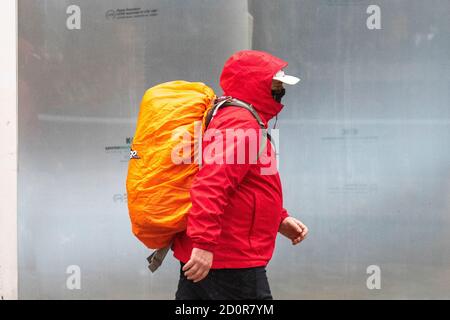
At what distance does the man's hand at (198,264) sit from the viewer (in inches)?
96.6

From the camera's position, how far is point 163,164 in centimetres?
263

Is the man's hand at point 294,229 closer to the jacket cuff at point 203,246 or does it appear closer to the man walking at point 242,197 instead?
the man walking at point 242,197

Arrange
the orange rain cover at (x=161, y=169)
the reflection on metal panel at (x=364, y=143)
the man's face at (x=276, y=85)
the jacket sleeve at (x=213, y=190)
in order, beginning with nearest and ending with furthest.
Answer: the jacket sleeve at (x=213, y=190), the orange rain cover at (x=161, y=169), the man's face at (x=276, y=85), the reflection on metal panel at (x=364, y=143)

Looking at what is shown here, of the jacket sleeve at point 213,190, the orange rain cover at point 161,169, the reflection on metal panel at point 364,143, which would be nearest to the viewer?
the jacket sleeve at point 213,190

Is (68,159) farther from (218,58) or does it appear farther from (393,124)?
(393,124)

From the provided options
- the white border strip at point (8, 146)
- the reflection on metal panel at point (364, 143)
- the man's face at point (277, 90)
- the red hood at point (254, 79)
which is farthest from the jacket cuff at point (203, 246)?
the white border strip at point (8, 146)

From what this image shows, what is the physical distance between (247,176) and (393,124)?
213cm

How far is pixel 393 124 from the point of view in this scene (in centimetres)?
452

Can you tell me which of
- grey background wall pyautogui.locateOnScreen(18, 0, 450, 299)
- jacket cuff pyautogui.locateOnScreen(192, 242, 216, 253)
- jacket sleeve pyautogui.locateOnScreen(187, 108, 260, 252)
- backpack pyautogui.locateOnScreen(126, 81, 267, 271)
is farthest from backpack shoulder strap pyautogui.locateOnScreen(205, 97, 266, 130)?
grey background wall pyautogui.locateOnScreen(18, 0, 450, 299)

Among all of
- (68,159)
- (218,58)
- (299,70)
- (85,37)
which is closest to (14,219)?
(68,159)

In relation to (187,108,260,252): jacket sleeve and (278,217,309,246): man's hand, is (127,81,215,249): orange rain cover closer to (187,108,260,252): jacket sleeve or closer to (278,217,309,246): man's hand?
(187,108,260,252): jacket sleeve

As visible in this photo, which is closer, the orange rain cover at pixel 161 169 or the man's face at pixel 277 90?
the orange rain cover at pixel 161 169

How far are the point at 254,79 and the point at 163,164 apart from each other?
503mm

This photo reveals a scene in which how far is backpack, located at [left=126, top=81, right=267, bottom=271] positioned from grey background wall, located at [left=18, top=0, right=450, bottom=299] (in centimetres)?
192
